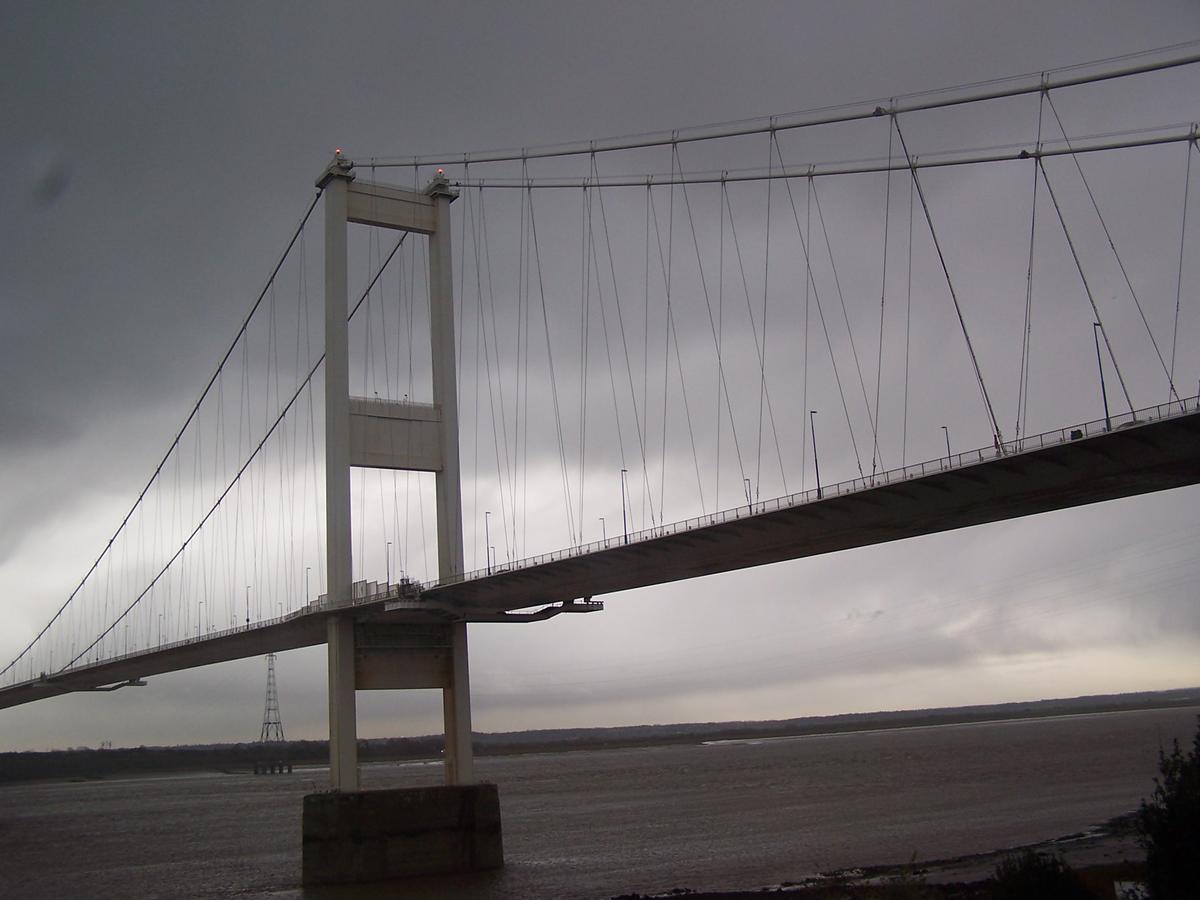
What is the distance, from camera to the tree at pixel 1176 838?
49.6ft

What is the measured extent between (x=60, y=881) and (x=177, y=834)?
74.5 ft

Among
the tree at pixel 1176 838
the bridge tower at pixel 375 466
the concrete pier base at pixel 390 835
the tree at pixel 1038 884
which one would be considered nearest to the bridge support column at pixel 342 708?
the bridge tower at pixel 375 466

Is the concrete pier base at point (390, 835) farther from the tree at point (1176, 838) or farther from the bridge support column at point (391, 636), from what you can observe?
the tree at point (1176, 838)

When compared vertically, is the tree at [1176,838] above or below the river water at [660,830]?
above

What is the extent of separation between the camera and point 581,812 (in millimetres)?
65562

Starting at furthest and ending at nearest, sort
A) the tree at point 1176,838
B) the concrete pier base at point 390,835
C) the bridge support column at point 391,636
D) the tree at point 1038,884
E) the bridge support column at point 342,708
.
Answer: the bridge support column at point 342,708, the bridge support column at point 391,636, the concrete pier base at point 390,835, the tree at point 1038,884, the tree at point 1176,838

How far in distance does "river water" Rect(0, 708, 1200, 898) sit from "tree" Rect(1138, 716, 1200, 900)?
16893 millimetres

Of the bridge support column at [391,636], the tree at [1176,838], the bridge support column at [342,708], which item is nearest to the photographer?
the tree at [1176,838]

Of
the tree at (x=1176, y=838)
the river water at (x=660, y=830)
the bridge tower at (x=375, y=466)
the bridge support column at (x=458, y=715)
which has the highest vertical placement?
the bridge tower at (x=375, y=466)

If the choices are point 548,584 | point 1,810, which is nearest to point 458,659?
point 548,584

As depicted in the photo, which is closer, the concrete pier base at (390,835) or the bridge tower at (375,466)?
the concrete pier base at (390,835)

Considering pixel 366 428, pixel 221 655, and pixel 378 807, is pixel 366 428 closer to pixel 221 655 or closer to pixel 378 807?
pixel 378 807

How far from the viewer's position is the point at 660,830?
51.2 metres

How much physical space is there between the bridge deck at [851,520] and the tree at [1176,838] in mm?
5774
